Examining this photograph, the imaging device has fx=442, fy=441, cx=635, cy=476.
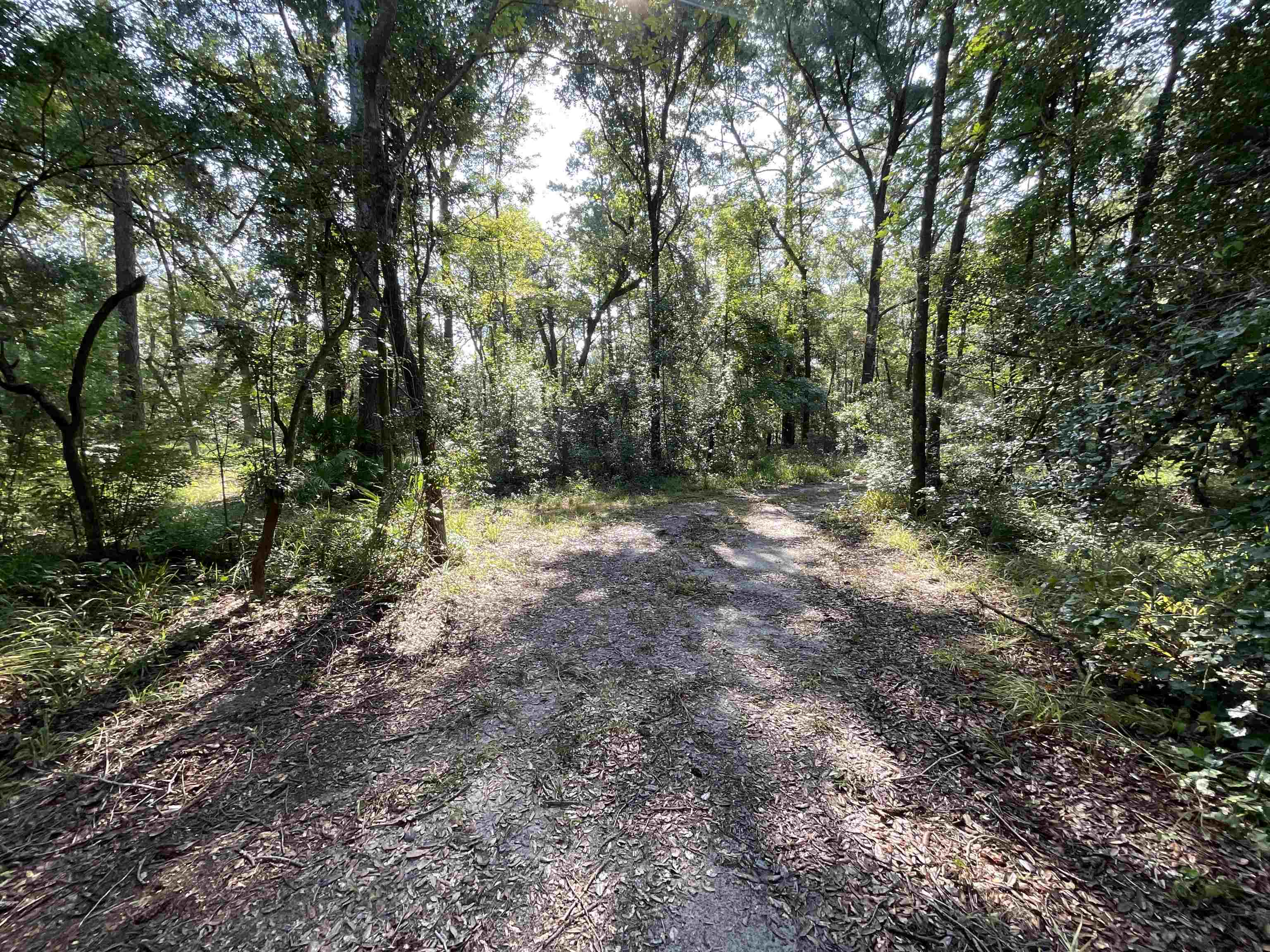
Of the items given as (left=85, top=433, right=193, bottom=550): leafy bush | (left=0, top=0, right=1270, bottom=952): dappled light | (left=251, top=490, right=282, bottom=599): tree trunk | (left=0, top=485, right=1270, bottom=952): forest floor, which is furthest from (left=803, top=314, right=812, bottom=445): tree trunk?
(left=85, top=433, right=193, bottom=550): leafy bush

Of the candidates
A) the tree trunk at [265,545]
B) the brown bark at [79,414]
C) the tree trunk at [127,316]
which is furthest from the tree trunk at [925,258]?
the tree trunk at [127,316]

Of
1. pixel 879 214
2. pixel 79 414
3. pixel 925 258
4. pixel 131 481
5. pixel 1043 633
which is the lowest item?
pixel 1043 633

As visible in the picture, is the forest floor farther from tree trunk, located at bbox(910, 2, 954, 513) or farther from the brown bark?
tree trunk, located at bbox(910, 2, 954, 513)

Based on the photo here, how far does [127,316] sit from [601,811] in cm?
1125

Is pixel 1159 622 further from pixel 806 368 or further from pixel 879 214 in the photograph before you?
pixel 806 368

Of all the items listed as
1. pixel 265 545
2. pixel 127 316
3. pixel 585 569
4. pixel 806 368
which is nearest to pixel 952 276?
pixel 585 569

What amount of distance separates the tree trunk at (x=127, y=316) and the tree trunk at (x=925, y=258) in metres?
8.48

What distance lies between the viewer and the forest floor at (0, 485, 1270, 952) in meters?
1.58

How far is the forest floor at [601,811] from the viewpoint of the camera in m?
1.58

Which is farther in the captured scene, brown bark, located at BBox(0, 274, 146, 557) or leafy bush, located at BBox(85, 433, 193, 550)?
leafy bush, located at BBox(85, 433, 193, 550)

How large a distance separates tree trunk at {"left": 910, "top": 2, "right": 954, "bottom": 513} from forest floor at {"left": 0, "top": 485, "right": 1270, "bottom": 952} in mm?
3452

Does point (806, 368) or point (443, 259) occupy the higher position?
point (443, 259)

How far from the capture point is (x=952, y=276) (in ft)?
18.8

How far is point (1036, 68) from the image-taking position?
4984 millimetres
